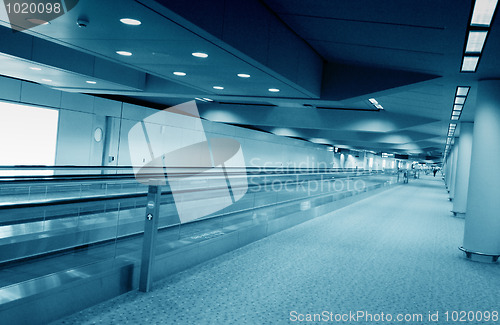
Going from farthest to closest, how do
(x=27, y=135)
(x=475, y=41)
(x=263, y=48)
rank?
(x=27, y=135), (x=263, y=48), (x=475, y=41)

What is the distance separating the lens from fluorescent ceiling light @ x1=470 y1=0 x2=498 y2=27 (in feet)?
14.9

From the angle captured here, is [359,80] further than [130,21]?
Yes

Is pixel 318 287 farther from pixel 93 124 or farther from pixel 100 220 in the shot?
pixel 93 124

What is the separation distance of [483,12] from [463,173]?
1093cm

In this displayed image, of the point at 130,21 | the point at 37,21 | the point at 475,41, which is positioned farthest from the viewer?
the point at 475,41

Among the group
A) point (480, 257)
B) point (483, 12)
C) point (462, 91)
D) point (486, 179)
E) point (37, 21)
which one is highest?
point (462, 91)

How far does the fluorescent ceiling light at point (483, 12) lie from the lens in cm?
453

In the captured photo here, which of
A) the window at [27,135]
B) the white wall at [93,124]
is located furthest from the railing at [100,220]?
the white wall at [93,124]

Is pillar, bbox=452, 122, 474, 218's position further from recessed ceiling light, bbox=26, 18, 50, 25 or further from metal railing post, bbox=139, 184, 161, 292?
recessed ceiling light, bbox=26, 18, 50, 25

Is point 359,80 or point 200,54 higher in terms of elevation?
point 359,80

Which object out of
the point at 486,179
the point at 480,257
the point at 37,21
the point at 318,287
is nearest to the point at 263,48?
the point at 37,21

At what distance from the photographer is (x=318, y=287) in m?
5.17

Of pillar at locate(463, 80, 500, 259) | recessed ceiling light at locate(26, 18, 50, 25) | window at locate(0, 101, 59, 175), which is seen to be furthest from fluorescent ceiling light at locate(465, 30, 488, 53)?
window at locate(0, 101, 59, 175)

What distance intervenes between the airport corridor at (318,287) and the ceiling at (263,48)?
10.4ft
